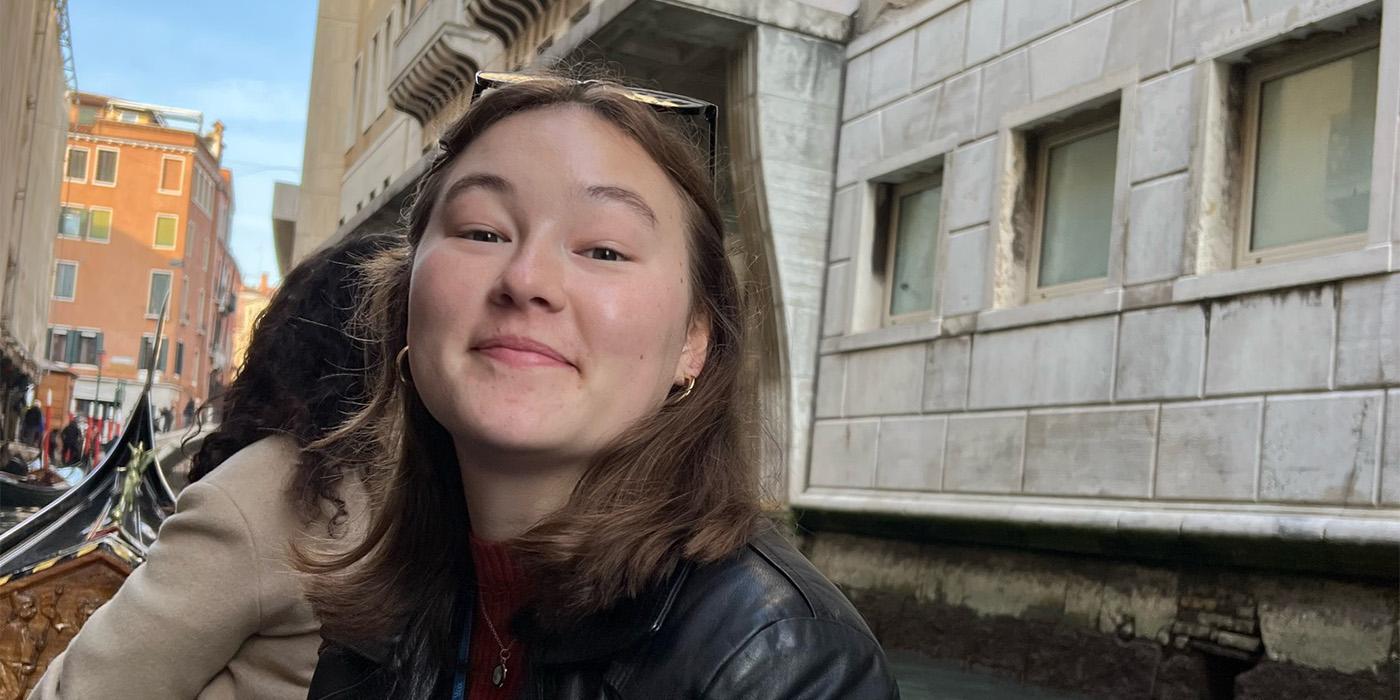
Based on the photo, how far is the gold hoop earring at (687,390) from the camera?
4.95 ft

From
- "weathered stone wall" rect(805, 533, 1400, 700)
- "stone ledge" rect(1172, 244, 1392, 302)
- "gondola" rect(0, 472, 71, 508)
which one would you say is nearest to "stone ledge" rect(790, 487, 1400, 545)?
"weathered stone wall" rect(805, 533, 1400, 700)

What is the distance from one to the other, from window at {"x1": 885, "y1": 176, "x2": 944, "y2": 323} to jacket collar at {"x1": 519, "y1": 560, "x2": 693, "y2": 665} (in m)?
7.16

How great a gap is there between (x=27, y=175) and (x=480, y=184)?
41.0m

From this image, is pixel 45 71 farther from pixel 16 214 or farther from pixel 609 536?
pixel 609 536

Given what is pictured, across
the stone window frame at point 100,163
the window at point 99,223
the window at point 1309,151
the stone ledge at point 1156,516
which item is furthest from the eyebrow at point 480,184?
the stone window frame at point 100,163

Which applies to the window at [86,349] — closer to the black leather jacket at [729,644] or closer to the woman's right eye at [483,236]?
the woman's right eye at [483,236]

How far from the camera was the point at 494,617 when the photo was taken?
4.76 ft

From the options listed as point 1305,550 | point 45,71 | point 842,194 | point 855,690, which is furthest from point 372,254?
point 45,71

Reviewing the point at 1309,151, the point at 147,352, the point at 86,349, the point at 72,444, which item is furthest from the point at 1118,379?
the point at 86,349

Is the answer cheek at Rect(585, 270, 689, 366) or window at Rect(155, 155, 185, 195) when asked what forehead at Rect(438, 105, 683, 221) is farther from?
window at Rect(155, 155, 185, 195)

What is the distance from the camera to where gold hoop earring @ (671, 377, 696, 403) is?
1.51 m

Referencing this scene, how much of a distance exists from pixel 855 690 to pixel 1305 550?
14.9 feet

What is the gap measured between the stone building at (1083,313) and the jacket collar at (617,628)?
4257mm

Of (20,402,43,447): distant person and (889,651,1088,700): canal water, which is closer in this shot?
(889,651,1088,700): canal water
